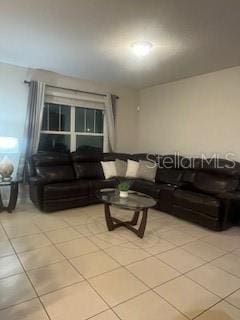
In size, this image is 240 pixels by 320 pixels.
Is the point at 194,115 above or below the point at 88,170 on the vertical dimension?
above

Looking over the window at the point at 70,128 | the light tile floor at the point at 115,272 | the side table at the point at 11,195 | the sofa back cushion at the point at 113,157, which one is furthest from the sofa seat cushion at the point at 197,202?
the side table at the point at 11,195

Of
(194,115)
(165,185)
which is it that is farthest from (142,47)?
(165,185)

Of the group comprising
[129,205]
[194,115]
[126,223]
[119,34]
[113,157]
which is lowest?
[126,223]

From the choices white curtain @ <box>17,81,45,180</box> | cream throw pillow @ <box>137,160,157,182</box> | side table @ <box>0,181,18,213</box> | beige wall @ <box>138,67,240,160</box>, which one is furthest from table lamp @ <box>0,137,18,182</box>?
beige wall @ <box>138,67,240,160</box>

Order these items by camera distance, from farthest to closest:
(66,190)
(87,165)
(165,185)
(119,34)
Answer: (87,165) < (165,185) < (66,190) < (119,34)

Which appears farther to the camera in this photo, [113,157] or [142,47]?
[113,157]

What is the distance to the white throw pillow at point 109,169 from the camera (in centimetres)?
473

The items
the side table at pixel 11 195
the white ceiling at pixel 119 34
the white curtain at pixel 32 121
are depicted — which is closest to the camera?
the white ceiling at pixel 119 34

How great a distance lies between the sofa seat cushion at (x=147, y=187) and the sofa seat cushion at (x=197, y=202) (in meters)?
0.41

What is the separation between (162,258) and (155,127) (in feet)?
11.5

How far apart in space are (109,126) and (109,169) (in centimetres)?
115

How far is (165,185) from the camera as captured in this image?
411cm

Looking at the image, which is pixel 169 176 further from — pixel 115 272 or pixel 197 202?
pixel 115 272

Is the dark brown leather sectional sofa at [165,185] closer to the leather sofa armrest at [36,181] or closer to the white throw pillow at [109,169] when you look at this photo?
the leather sofa armrest at [36,181]
